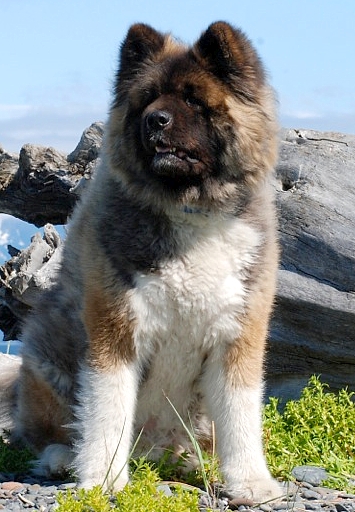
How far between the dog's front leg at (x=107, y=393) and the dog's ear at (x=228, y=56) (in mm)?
1334

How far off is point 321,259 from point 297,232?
10.6 inches

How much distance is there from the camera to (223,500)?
14.8ft

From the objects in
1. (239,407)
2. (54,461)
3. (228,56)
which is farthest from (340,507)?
(228,56)

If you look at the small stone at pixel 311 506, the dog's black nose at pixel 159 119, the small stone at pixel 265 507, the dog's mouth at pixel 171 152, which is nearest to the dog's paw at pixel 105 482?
the small stone at pixel 265 507

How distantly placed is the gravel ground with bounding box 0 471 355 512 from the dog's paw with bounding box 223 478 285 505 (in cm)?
3

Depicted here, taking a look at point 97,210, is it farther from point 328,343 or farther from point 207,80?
point 328,343

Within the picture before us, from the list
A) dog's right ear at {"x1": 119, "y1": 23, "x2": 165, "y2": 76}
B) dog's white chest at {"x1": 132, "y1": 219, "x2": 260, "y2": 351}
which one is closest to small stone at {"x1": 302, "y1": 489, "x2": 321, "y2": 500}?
dog's white chest at {"x1": 132, "y1": 219, "x2": 260, "y2": 351}

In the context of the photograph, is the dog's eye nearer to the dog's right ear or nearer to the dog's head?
the dog's head

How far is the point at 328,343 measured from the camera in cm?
644

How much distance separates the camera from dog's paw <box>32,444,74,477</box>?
16.2ft

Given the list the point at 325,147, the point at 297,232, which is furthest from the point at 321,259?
the point at 325,147

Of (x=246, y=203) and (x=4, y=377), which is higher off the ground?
(x=246, y=203)

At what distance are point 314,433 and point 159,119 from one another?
255 centimetres

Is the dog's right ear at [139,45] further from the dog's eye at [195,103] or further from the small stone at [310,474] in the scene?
the small stone at [310,474]
